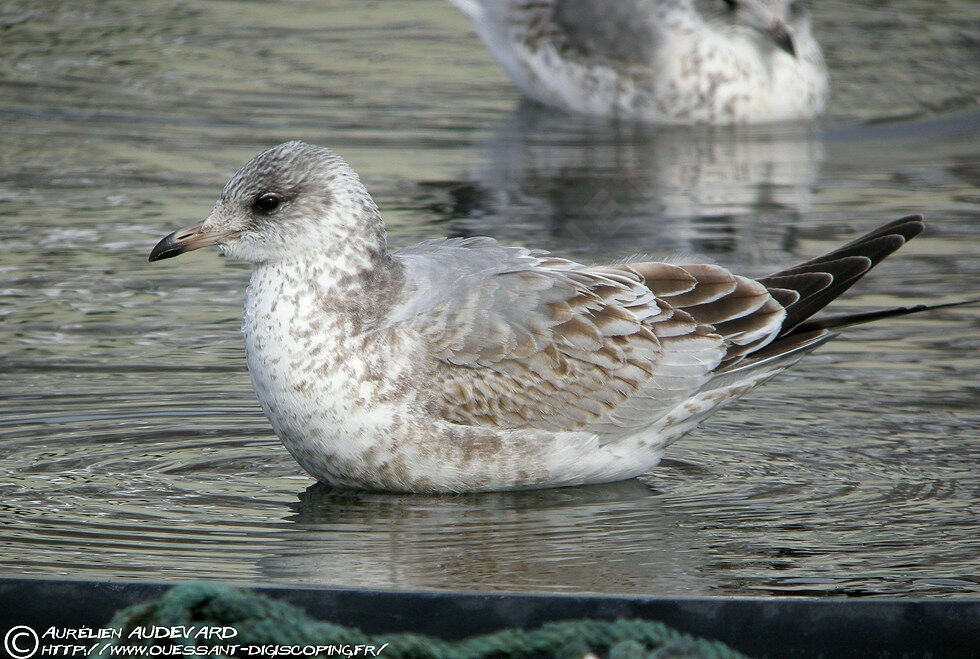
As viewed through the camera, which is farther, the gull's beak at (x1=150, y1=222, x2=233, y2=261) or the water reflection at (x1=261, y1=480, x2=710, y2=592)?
the gull's beak at (x1=150, y1=222, x2=233, y2=261)

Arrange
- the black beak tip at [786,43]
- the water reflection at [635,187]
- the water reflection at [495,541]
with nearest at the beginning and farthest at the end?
the water reflection at [495,541]
the water reflection at [635,187]
the black beak tip at [786,43]

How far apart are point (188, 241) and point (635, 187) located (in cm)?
501

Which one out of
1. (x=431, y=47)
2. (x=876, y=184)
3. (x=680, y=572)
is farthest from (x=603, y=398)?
(x=431, y=47)

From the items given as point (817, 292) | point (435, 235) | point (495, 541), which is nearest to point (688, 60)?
point (435, 235)

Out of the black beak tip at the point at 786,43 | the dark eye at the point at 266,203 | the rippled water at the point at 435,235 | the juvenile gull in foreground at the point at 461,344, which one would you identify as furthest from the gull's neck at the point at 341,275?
the black beak tip at the point at 786,43

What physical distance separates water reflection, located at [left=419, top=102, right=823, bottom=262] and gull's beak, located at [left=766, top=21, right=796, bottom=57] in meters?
0.61

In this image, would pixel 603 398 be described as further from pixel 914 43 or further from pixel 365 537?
pixel 914 43

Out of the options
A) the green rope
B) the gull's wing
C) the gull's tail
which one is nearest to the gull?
the gull's tail

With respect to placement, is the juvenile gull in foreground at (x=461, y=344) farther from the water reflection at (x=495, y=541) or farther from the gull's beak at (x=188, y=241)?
the water reflection at (x=495, y=541)

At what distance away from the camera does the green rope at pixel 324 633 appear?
13.9ft

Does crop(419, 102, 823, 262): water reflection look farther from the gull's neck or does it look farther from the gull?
the gull's neck

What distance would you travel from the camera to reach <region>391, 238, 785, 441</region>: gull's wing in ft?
20.4

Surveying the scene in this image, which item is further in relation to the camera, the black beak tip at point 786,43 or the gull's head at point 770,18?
the gull's head at point 770,18

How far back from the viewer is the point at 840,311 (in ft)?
27.1
